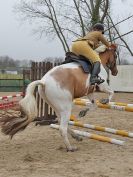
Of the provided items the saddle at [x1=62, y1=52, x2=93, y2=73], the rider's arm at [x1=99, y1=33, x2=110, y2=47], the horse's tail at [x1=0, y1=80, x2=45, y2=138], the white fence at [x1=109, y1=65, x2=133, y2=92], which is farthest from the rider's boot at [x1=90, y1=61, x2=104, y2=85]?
the white fence at [x1=109, y1=65, x2=133, y2=92]

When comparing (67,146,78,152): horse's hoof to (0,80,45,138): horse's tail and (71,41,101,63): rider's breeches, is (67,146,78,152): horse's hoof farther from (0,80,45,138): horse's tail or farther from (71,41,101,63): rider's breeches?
(71,41,101,63): rider's breeches

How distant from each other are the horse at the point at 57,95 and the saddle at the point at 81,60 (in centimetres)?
10

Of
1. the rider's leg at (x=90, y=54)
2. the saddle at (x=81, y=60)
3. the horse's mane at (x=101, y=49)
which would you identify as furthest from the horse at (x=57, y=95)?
the horse's mane at (x=101, y=49)

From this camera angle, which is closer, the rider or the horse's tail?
the horse's tail

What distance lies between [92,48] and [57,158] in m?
Result: 2.61

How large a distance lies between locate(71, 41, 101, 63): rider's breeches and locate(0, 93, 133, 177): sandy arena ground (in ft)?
6.00

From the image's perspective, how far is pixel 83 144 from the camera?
913 centimetres

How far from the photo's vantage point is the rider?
28.5 feet

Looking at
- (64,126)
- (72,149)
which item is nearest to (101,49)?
(64,126)

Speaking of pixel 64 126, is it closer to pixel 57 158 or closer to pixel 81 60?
pixel 57 158

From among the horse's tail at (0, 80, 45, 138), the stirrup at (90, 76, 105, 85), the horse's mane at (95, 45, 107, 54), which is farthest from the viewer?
the horse's mane at (95, 45, 107, 54)

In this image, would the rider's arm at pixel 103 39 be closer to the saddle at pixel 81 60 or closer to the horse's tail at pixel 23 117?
the saddle at pixel 81 60

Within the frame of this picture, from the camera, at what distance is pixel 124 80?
32844 millimetres

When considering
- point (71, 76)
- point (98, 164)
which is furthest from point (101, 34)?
point (98, 164)
